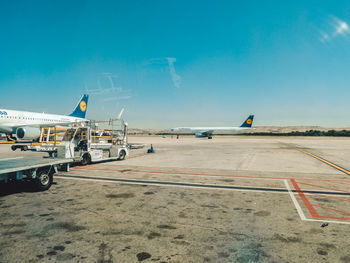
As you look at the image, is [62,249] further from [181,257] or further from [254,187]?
[254,187]

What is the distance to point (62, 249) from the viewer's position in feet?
15.0

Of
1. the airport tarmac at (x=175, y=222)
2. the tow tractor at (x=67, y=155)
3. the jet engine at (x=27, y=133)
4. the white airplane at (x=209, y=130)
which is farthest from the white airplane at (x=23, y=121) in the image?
the white airplane at (x=209, y=130)

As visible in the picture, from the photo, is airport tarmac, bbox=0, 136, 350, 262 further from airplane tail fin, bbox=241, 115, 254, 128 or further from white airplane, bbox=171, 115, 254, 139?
airplane tail fin, bbox=241, 115, 254, 128

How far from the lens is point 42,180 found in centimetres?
898

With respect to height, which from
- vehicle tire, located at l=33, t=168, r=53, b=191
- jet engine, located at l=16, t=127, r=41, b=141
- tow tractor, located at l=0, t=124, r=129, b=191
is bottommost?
vehicle tire, located at l=33, t=168, r=53, b=191

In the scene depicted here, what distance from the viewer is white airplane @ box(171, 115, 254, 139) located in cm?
6956

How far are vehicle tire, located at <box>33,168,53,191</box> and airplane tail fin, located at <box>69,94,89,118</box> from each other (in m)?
47.5

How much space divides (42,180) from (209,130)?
62.1 metres

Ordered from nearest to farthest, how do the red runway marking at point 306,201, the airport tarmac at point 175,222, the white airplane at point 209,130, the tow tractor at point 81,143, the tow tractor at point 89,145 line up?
the airport tarmac at point 175,222, the red runway marking at point 306,201, the tow tractor at point 89,145, the tow tractor at point 81,143, the white airplane at point 209,130

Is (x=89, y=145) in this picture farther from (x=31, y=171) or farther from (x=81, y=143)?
(x=31, y=171)

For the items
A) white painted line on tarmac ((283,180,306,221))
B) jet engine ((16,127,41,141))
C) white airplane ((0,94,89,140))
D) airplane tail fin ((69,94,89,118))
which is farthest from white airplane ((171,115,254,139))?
white painted line on tarmac ((283,180,306,221))

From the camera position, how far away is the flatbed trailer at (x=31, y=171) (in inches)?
292

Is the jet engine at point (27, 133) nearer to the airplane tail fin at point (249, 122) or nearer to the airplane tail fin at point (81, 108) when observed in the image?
the airplane tail fin at point (81, 108)

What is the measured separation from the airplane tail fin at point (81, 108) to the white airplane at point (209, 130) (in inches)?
1252
